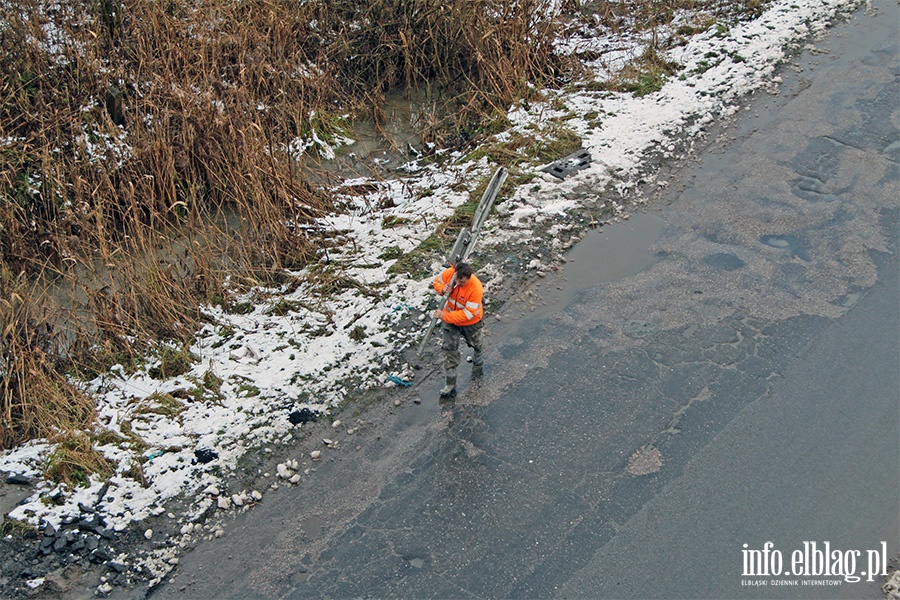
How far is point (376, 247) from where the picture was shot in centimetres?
952

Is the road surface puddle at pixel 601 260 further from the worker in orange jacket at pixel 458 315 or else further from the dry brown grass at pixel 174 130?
the dry brown grass at pixel 174 130

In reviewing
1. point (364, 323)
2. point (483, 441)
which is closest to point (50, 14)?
point (364, 323)

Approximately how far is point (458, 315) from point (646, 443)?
1.89 meters

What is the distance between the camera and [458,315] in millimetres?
7395

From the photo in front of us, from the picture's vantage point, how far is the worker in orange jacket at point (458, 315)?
7.38 m

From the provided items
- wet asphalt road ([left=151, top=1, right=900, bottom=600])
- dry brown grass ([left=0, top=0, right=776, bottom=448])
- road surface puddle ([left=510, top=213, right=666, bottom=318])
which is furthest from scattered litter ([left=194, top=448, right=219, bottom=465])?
road surface puddle ([left=510, top=213, right=666, bottom=318])

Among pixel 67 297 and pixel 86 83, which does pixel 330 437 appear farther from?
pixel 86 83

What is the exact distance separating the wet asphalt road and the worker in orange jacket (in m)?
0.31

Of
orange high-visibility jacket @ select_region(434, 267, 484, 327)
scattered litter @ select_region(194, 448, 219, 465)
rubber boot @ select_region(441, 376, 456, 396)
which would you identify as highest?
orange high-visibility jacket @ select_region(434, 267, 484, 327)

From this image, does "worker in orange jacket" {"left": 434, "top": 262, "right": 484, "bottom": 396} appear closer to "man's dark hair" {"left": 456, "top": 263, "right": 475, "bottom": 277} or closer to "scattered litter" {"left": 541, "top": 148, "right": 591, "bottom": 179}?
"man's dark hair" {"left": 456, "top": 263, "right": 475, "bottom": 277}

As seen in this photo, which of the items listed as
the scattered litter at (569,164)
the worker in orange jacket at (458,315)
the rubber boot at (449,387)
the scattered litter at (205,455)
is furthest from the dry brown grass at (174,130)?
the rubber boot at (449,387)

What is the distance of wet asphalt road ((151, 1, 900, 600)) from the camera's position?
6078 millimetres

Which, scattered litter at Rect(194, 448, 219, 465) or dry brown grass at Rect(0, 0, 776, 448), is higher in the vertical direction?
dry brown grass at Rect(0, 0, 776, 448)

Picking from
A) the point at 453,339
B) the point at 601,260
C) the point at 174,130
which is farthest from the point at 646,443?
the point at 174,130
